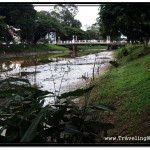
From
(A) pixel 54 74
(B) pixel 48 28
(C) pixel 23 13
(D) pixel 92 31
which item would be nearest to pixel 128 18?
(B) pixel 48 28

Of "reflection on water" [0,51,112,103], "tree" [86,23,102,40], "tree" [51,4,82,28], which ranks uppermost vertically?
"tree" [51,4,82,28]

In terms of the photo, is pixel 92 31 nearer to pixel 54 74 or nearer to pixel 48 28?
pixel 48 28

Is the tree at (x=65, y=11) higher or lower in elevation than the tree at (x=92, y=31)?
higher

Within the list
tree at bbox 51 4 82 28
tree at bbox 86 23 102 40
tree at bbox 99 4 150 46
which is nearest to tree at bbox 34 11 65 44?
tree at bbox 51 4 82 28

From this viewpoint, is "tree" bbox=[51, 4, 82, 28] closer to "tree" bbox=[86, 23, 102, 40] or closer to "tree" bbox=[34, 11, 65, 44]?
"tree" bbox=[34, 11, 65, 44]

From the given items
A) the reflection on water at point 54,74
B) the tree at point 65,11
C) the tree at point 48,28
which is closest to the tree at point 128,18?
the tree at point 65,11

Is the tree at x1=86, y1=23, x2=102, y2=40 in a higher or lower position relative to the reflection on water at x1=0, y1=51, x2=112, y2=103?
higher

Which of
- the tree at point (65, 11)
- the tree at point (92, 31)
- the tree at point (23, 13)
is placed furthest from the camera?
the tree at point (92, 31)

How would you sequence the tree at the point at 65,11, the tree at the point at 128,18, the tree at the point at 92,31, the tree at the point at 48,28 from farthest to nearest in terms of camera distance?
the tree at the point at 92,31, the tree at the point at 48,28, the tree at the point at 128,18, the tree at the point at 65,11

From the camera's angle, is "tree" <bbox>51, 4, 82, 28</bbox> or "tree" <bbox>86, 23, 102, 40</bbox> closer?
"tree" <bbox>51, 4, 82, 28</bbox>

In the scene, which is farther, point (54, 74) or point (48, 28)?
point (54, 74)

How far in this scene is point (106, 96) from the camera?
5.14 metres

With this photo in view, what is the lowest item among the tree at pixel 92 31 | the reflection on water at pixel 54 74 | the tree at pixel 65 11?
the reflection on water at pixel 54 74

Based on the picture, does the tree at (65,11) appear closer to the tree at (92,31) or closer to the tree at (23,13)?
the tree at (23,13)
